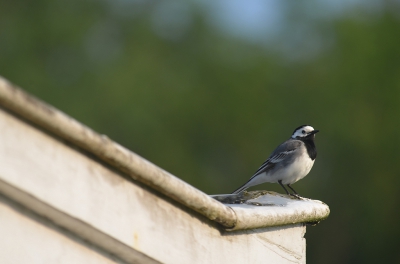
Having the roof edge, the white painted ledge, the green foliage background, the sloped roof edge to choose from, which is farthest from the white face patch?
the green foliage background

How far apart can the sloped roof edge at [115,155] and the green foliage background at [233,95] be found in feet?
74.9

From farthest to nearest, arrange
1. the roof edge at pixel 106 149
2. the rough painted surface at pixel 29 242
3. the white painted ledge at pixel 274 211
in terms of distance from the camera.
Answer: the white painted ledge at pixel 274 211 → the rough painted surface at pixel 29 242 → the roof edge at pixel 106 149

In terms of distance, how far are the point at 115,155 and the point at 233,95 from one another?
29395 mm

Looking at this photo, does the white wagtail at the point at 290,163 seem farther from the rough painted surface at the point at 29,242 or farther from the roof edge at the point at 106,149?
the rough painted surface at the point at 29,242

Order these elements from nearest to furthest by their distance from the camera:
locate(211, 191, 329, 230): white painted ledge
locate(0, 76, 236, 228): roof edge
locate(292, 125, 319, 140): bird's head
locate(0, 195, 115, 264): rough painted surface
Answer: locate(0, 76, 236, 228): roof edge < locate(0, 195, 115, 264): rough painted surface < locate(211, 191, 329, 230): white painted ledge < locate(292, 125, 319, 140): bird's head

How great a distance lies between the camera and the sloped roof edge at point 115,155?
1.64 metres

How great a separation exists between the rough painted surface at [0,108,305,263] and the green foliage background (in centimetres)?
2292

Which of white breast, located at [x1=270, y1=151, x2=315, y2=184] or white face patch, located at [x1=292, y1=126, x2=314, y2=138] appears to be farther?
white face patch, located at [x1=292, y1=126, x2=314, y2=138]

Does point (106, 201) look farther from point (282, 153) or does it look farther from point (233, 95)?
point (233, 95)

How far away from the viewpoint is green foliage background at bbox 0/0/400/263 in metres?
27.1

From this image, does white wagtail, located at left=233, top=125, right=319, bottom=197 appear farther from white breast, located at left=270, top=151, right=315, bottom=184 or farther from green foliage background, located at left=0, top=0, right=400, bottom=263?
green foliage background, located at left=0, top=0, right=400, bottom=263

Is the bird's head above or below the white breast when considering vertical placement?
above

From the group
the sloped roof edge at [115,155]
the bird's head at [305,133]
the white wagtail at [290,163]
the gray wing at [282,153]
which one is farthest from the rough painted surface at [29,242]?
the bird's head at [305,133]

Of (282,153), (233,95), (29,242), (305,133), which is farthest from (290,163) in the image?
(233,95)
